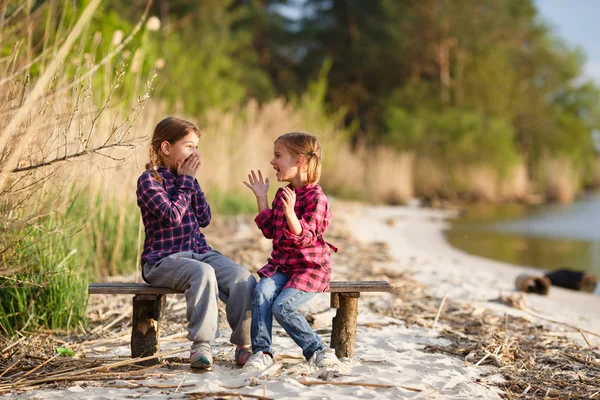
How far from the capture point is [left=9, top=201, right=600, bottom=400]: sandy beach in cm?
269

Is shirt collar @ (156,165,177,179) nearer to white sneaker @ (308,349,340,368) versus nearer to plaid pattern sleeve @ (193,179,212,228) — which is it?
plaid pattern sleeve @ (193,179,212,228)

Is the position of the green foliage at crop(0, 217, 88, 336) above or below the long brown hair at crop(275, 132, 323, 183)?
below

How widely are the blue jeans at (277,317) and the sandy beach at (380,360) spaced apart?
115 mm

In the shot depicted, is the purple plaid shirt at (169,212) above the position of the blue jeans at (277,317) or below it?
above

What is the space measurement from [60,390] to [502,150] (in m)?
19.7

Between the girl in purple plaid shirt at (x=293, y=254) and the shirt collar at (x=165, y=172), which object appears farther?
the shirt collar at (x=165, y=172)

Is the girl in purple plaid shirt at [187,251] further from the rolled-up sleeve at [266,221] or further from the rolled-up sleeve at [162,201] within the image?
the rolled-up sleeve at [266,221]

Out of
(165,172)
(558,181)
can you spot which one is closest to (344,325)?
(165,172)

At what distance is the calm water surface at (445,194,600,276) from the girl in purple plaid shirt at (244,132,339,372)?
624 centimetres

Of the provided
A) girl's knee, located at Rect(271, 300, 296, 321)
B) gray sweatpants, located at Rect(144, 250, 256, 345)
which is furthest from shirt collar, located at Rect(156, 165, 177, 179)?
girl's knee, located at Rect(271, 300, 296, 321)

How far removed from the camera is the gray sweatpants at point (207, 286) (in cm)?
301

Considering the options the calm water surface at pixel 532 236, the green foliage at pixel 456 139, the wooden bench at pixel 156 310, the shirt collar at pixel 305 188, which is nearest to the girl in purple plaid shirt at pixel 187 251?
the wooden bench at pixel 156 310

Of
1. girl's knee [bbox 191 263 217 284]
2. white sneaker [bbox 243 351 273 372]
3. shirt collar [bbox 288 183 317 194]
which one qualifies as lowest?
white sneaker [bbox 243 351 273 372]

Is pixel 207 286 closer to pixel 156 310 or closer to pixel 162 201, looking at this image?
pixel 156 310
